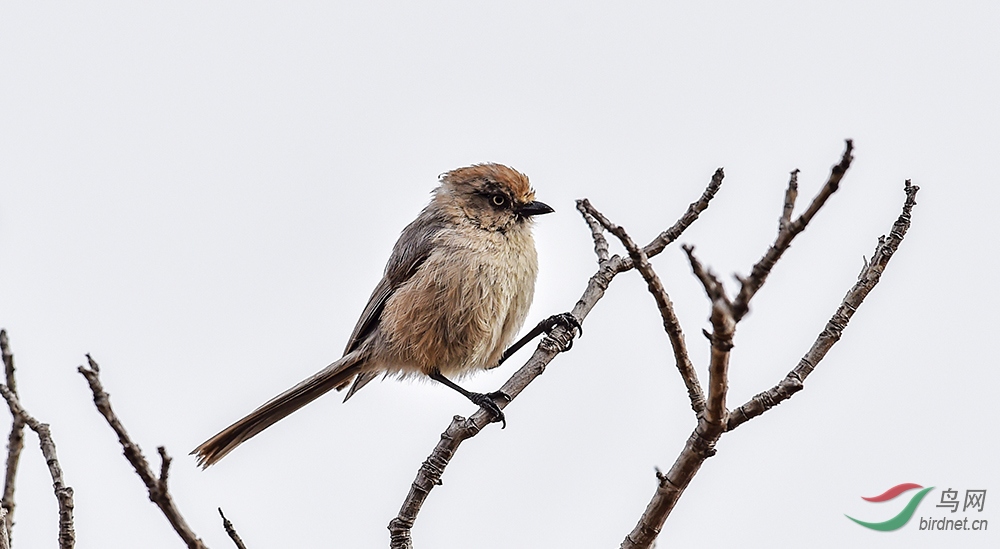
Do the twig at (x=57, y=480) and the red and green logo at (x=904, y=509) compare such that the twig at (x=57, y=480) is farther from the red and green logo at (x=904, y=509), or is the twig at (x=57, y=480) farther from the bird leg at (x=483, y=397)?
Answer: the red and green logo at (x=904, y=509)

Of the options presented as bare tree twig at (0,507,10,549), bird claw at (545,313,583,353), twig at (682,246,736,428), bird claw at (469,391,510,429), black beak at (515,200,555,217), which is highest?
black beak at (515,200,555,217)

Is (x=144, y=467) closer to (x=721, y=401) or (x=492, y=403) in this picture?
(x=721, y=401)

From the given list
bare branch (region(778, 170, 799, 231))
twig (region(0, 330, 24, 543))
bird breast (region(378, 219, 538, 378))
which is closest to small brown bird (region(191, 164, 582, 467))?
bird breast (region(378, 219, 538, 378))

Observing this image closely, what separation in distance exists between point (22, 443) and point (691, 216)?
2693mm

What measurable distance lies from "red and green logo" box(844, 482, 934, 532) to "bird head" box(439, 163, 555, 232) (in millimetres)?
2496

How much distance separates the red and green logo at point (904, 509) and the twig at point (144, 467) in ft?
12.2

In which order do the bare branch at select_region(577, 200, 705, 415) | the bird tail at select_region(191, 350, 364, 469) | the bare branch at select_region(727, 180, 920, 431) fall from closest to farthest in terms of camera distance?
1. the bare branch at select_region(577, 200, 705, 415)
2. the bare branch at select_region(727, 180, 920, 431)
3. the bird tail at select_region(191, 350, 364, 469)

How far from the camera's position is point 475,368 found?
6281mm

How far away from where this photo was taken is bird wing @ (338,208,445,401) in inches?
253

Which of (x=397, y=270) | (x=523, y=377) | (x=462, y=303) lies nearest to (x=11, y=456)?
(x=523, y=377)

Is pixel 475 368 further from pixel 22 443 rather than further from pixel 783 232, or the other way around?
pixel 783 232

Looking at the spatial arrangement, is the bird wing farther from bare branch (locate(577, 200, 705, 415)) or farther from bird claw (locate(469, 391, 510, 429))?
bare branch (locate(577, 200, 705, 415))

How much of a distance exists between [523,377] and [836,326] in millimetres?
1637

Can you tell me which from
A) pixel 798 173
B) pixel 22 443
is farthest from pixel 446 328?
pixel 798 173
